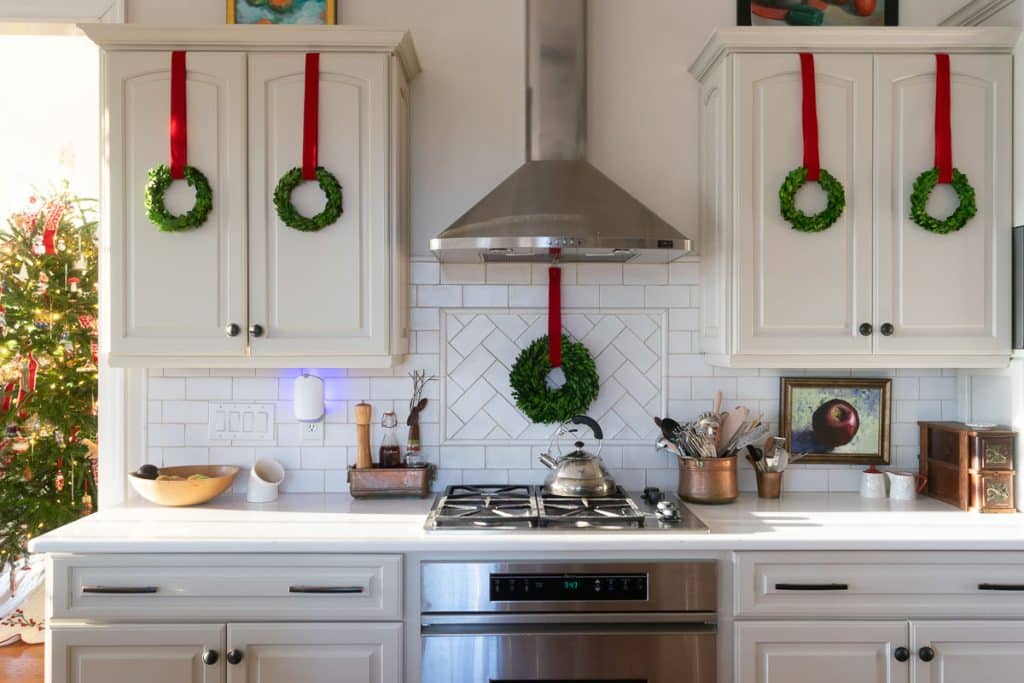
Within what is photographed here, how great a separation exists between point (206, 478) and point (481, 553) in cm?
103

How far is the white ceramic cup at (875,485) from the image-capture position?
276cm

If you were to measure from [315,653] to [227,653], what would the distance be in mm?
245

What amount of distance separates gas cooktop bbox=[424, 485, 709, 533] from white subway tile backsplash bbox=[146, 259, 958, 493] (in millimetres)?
217

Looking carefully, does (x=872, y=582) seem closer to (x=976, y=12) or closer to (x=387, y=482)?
(x=387, y=482)

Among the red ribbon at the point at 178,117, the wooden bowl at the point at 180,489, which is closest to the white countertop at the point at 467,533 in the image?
the wooden bowl at the point at 180,489

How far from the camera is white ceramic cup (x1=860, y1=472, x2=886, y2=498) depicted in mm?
2764

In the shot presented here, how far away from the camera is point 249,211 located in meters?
2.46

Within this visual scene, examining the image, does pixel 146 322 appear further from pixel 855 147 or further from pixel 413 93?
pixel 855 147

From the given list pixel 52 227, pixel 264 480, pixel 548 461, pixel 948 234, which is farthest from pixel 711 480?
pixel 52 227

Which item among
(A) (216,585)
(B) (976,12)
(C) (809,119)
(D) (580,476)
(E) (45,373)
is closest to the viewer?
(A) (216,585)

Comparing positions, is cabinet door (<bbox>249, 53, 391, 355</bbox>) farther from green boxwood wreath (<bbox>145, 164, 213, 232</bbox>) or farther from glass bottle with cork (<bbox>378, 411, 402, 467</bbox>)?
glass bottle with cork (<bbox>378, 411, 402, 467</bbox>)

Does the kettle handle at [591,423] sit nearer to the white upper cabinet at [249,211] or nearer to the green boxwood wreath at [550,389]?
the green boxwood wreath at [550,389]

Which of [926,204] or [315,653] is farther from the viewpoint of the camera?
[926,204]

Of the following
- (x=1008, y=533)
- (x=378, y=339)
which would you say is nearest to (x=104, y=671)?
(x=378, y=339)
